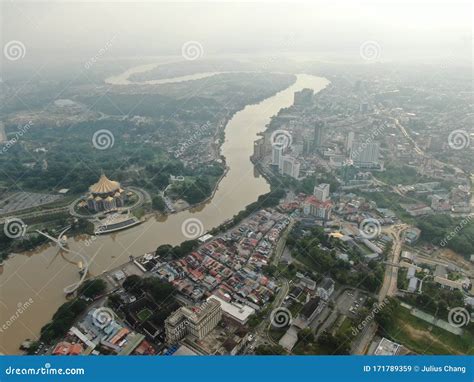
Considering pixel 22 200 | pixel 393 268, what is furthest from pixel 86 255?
pixel 393 268

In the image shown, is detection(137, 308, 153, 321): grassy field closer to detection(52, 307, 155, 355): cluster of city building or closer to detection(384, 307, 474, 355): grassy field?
detection(52, 307, 155, 355): cluster of city building

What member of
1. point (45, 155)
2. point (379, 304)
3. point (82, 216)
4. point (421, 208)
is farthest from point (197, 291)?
point (45, 155)

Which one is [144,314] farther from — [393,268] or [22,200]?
[22,200]

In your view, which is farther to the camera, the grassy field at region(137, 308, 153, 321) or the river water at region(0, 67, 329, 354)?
the river water at region(0, 67, 329, 354)

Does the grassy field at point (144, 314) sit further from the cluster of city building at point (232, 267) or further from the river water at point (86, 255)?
the river water at point (86, 255)

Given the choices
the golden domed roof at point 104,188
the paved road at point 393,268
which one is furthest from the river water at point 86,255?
the paved road at point 393,268

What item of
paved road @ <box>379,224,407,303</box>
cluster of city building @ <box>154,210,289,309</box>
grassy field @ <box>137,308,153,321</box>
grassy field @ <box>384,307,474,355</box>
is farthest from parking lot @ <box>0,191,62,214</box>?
grassy field @ <box>384,307,474,355</box>
